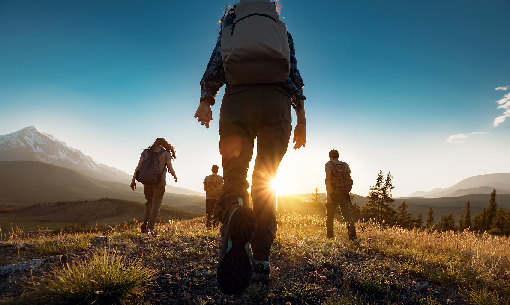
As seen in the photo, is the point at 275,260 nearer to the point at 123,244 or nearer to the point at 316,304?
the point at 316,304

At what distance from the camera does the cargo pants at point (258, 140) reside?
215 cm

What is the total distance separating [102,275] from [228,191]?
1423 mm

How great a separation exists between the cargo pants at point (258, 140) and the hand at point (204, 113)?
0.66 ft

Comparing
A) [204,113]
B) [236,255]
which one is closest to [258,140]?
[204,113]

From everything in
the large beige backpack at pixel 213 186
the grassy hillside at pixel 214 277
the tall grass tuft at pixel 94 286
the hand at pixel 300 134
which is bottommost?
the grassy hillside at pixel 214 277

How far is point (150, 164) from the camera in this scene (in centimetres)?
620

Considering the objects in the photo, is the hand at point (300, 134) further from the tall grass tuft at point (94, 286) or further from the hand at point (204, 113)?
the tall grass tuft at point (94, 286)

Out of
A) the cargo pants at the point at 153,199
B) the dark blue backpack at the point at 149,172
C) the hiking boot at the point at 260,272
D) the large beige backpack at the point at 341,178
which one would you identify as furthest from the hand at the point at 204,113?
the large beige backpack at the point at 341,178

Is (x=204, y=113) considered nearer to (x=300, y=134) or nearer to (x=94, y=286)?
(x=300, y=134)

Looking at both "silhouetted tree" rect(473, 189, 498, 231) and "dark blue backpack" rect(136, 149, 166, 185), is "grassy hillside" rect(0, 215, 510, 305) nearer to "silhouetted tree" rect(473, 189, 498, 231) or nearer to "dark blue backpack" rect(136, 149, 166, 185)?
"dark blue backpack" rect(136, 149, 166, 185)

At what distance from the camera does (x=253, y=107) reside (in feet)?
7.06

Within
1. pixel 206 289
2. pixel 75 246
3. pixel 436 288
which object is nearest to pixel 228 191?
pixel 206 289

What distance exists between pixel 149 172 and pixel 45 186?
187925 mm

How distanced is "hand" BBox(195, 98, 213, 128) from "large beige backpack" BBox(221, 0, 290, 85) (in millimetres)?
393
